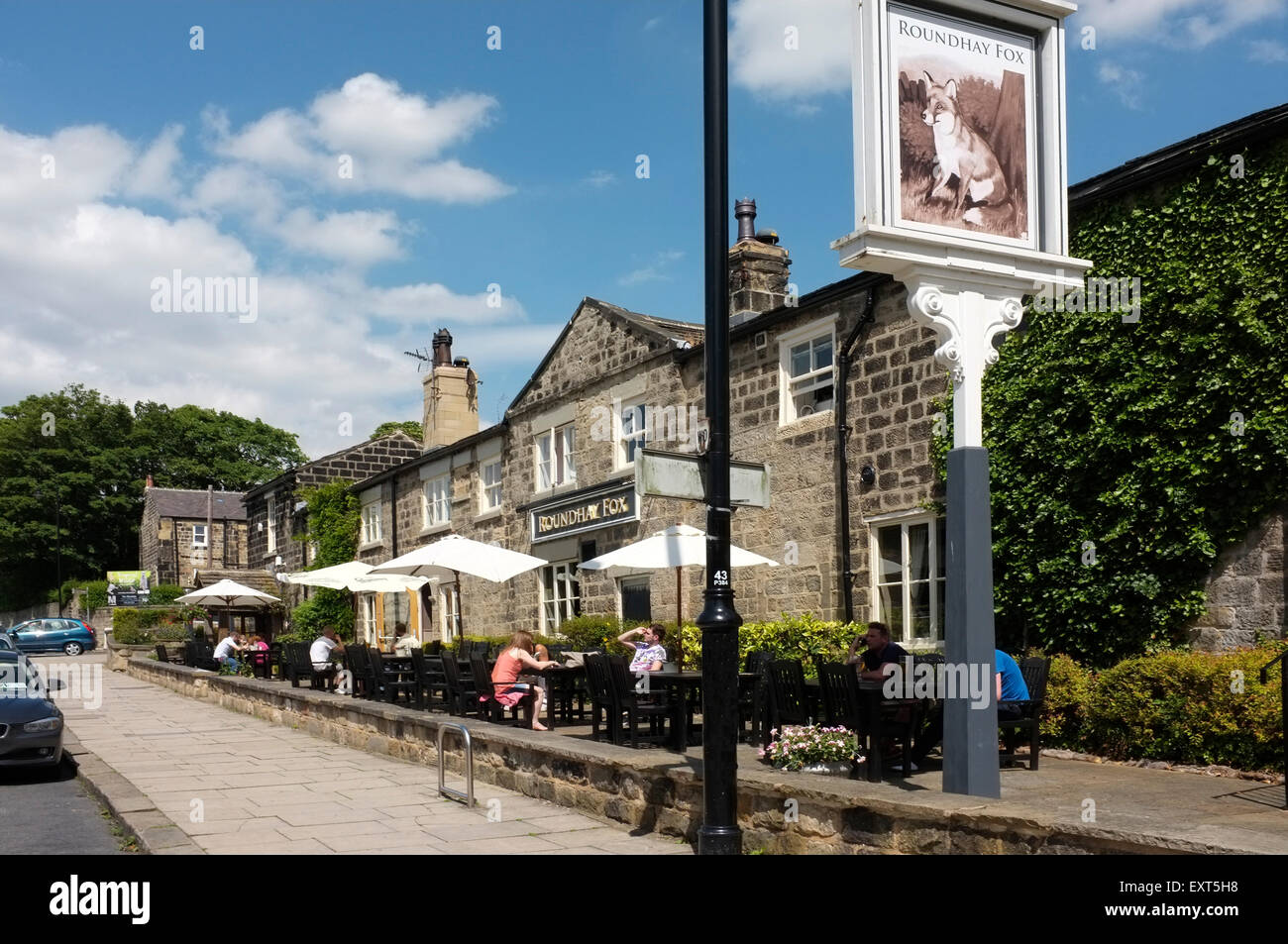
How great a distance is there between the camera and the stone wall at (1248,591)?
9812mm

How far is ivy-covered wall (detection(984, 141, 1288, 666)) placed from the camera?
9953mm

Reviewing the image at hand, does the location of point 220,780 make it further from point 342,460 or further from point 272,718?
point 342,460

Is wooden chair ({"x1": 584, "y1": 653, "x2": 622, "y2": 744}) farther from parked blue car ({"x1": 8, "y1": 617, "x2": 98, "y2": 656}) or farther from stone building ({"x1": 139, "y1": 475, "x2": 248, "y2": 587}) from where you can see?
stone building ({"x1": 139, "y1": 475, "x2": 248, "y2": 587})

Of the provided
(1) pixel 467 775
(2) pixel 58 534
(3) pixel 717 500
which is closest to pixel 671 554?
(1) pixel 467 775

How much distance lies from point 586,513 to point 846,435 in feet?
23.5

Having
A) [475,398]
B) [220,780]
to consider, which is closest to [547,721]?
[220,780]

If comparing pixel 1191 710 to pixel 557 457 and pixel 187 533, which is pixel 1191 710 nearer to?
pixel 557 457

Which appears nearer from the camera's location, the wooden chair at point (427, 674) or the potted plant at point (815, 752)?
the potted plant at point (815, 752)

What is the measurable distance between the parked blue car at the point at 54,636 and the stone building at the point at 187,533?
1662 centimetres

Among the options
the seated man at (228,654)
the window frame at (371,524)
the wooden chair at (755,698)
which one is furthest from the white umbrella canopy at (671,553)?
the window frame at (371,524)

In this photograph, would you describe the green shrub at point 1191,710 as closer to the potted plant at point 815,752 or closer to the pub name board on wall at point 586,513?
the potted plant at point 815,752

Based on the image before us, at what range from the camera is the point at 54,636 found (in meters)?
44.7
